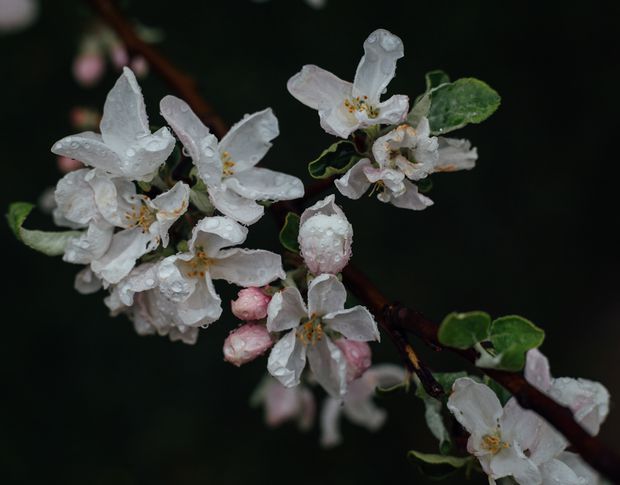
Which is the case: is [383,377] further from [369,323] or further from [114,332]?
[114,332]

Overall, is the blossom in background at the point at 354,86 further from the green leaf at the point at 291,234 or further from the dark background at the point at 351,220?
the dark background at the point at 351,220

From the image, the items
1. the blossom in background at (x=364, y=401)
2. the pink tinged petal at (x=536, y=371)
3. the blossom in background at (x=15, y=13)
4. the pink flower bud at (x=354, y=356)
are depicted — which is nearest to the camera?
the pink tinged petal at (x=536, y=371)

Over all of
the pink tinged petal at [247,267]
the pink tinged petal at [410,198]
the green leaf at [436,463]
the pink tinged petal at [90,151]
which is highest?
the pink tinged petal at [90,151]

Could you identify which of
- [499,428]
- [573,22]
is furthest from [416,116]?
[573,22]

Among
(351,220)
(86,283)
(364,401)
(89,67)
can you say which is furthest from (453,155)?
(351,220)

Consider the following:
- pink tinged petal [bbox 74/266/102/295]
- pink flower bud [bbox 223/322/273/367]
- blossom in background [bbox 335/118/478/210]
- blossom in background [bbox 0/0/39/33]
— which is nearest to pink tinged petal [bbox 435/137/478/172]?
blossom in background [bbox 335/118/478/210]

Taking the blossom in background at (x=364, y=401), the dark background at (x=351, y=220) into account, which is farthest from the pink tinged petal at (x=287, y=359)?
the dark background at (x=351, y=220)
